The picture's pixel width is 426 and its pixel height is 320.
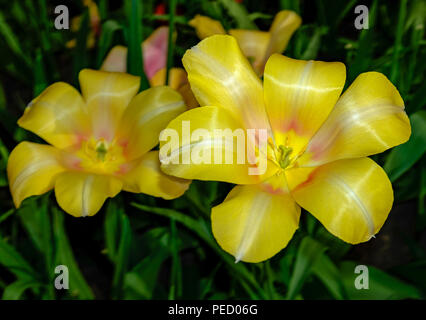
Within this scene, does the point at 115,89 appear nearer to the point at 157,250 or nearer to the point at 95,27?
the point at 157,250

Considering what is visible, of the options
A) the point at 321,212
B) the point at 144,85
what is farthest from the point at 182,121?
the point at 144,85

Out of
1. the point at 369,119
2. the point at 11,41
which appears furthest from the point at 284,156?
the point at 11,41

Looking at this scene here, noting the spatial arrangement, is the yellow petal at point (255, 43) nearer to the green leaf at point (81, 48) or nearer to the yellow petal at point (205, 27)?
the yellow petal at point (205, 27)

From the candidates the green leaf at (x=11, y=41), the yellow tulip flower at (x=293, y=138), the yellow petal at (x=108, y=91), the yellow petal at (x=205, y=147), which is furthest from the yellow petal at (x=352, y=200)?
the green leaf at (x=11, y=41)

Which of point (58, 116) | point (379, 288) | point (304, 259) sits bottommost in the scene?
point (379, 288)

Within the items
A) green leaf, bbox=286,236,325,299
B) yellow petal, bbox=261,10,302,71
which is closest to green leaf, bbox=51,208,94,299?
green leaf, bbox=286,236,325,299

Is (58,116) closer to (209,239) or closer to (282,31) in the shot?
(209,239)

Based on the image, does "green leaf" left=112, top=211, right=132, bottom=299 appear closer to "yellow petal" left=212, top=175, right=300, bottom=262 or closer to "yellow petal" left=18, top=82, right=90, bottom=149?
"yellow petal" left=18, top=82, right=90, bottom=149

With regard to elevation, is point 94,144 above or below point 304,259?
above
